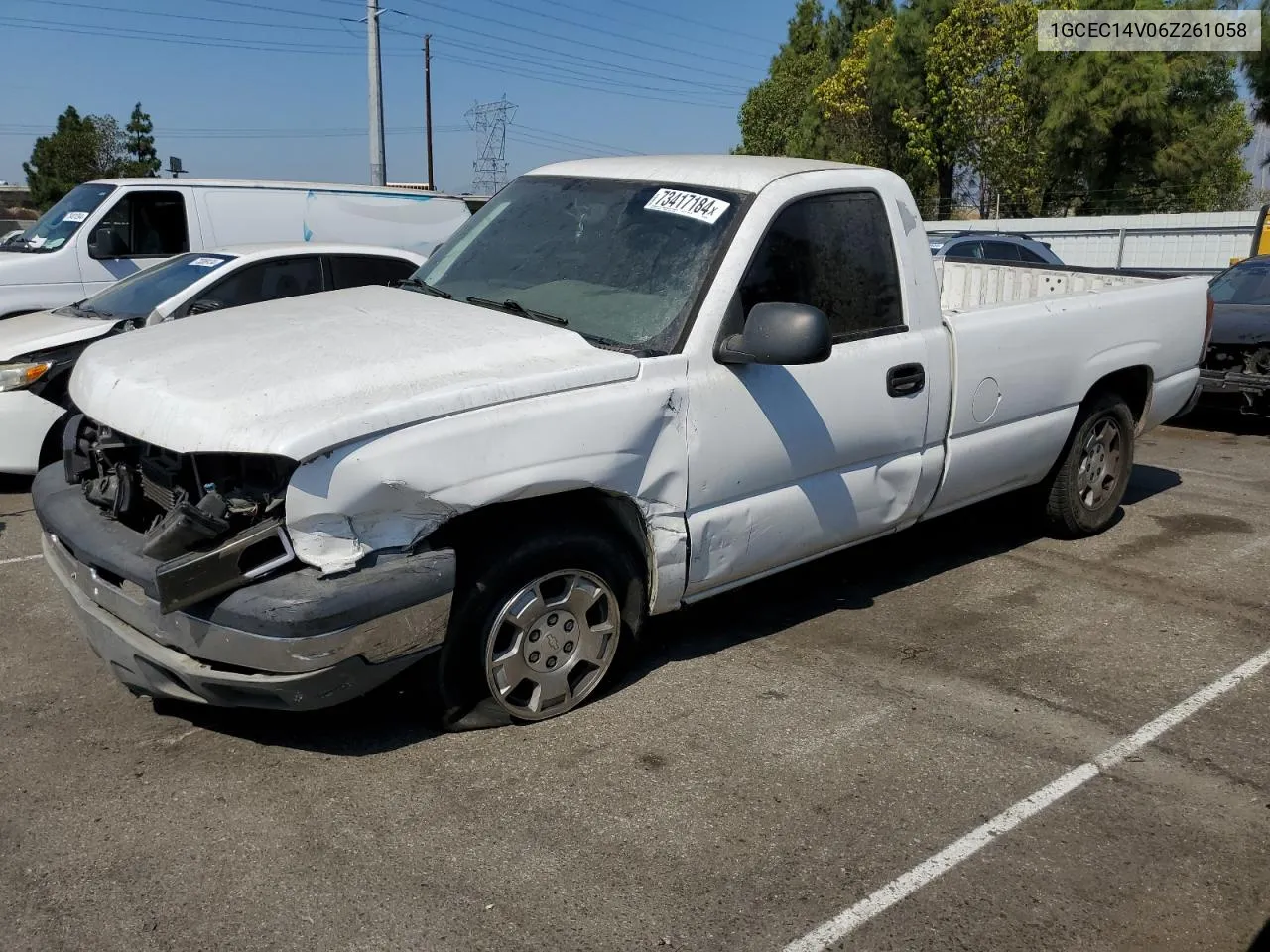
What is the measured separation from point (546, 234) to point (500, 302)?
453mm

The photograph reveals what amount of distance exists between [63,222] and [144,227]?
75 centimetres

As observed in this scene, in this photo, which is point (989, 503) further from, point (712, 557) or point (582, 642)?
point (582, 642)

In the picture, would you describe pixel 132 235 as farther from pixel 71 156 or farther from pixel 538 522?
pixel 71 156

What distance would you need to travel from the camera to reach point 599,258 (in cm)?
455

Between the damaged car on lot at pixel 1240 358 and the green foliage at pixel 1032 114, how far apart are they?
3319 cm

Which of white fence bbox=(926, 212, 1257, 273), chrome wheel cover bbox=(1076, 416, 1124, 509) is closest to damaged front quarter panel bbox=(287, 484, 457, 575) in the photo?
chrome wheel cover bbox=(1076, 416, 1124, 509)

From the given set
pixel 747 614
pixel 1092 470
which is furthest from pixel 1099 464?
pixel 747 614

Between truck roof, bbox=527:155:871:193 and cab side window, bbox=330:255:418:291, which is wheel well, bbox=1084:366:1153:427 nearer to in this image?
truck roof, bbox=527:155:871:193

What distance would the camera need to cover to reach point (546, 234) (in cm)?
482

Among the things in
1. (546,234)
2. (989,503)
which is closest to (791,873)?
(546,234)

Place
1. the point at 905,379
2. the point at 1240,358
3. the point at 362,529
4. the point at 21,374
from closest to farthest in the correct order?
1. the point at 362,529
2. the point at 905,379
3. the point at 21,374
4. the point at 1240,358

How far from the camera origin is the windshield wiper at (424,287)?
4.79 m

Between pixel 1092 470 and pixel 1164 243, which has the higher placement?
pixel 1164 243

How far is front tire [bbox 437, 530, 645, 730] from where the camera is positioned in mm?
3797
